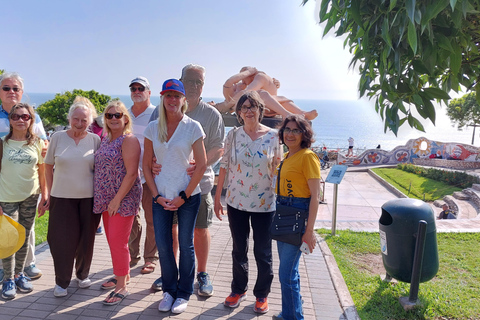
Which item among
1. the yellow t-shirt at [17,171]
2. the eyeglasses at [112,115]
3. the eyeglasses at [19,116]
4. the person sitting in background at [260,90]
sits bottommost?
the yellow t-shirt at [17,171]

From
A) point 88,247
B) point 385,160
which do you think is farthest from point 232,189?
point 385,160

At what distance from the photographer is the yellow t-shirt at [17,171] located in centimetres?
386

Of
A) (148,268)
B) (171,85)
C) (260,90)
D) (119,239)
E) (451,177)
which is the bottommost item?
(148,268)

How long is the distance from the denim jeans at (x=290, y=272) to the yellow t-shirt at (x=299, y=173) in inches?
2.8

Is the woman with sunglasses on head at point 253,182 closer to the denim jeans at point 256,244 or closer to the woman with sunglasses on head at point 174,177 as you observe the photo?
the denim jeans at point 256,244

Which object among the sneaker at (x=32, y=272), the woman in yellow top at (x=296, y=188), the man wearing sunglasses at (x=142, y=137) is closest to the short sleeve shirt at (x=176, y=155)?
the man wearing sunglasses at (x=142, y=137)

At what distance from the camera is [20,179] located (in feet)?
12.8

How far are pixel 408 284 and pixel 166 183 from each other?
3374mm

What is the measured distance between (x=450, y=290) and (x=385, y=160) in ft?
72.3

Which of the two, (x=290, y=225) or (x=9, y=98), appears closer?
(x=290, y=225)

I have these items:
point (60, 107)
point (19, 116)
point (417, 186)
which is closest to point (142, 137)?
point (19, 116)

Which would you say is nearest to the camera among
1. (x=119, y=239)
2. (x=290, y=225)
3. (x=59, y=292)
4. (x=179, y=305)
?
(x=290, y=225)

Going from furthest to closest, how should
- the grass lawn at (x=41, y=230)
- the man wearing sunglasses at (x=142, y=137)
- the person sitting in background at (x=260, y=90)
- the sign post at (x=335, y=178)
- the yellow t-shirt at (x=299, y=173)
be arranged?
the person sitting in background at (x=260, y=90), the sign post at (x=335, y=178), the grass lawn at (x=41, y=230), the man wearing sunglasses at (x=142, y=137), the yellow t-shirt at (x=299, y=173)

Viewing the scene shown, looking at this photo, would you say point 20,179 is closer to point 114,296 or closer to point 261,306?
point 114,296
